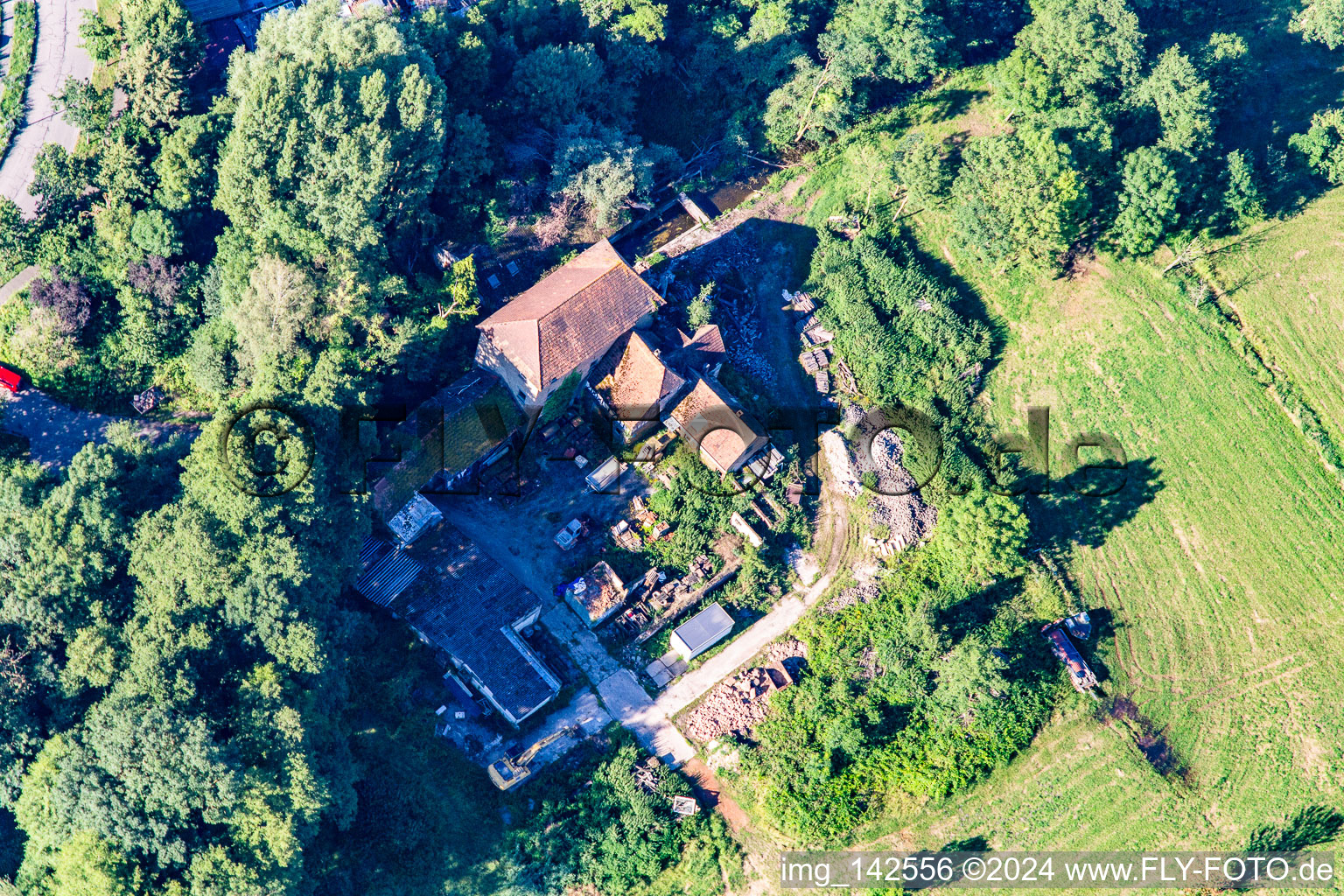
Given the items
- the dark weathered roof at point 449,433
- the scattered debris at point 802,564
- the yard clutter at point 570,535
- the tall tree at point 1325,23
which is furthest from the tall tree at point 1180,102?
the dark weathered roof at point 449,433

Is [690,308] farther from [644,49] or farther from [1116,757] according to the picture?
[1116,757]

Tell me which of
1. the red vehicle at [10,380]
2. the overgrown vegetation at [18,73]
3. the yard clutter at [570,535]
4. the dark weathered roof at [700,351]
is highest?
the overgrown vegetation at [18,73]

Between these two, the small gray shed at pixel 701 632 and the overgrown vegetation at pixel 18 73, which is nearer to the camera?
the small gray shed at pixel 701 632

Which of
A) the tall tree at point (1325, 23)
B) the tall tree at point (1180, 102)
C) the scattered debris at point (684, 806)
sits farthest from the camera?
the tall tree at point (1325, 23)

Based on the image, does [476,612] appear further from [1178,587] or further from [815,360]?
[1178,587]

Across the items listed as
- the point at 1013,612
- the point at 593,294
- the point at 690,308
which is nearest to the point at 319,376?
the point at 593,294

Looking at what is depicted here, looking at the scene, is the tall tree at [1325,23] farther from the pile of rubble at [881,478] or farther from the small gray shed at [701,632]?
the small gray shed at [701,632]

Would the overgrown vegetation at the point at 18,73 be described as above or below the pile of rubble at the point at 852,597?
above
